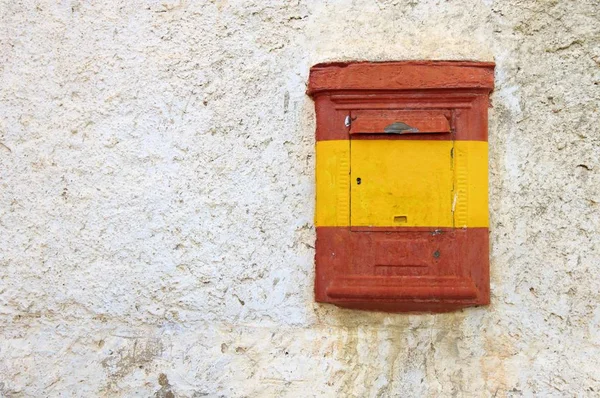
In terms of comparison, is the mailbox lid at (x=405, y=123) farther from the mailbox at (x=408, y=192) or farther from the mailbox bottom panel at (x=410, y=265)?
the mailbox bottom panel at (x=410, y=265)

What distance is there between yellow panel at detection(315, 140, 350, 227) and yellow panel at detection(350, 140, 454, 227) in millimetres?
22

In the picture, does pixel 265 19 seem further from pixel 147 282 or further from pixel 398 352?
pixel 398 352

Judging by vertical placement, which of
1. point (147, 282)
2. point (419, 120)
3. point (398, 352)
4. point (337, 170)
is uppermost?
point (419, 120)

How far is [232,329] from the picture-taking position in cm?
142

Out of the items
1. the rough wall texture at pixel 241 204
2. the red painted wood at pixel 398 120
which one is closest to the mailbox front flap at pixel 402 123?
the red painted wood at pixel 398 120

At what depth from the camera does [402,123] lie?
4.29ft

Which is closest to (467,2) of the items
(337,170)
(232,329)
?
(337,170)

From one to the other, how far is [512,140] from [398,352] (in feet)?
2.05

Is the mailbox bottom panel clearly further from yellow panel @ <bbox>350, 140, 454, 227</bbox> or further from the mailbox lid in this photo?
the mailbox lid

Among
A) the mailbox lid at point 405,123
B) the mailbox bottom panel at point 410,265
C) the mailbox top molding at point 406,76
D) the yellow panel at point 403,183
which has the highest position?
the mailbox top molding at point 406,76

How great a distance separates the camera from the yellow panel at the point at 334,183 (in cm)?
133

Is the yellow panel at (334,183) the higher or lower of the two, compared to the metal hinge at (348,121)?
lower

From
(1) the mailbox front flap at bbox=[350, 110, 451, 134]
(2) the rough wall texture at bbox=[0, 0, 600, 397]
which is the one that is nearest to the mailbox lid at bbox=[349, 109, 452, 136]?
(1) the mailbox front flap at bbox=[350, 110, 451, 134]

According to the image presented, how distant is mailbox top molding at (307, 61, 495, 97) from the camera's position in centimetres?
133
